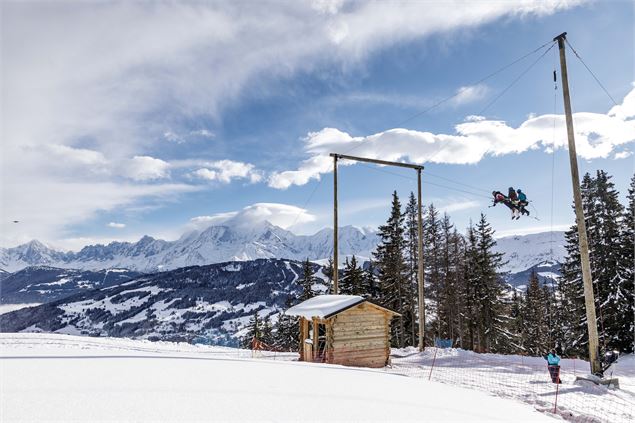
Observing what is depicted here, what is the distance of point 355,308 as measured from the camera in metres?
18.4

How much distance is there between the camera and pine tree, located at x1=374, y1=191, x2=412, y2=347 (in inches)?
1389

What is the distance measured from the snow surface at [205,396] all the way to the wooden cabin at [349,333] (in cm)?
930

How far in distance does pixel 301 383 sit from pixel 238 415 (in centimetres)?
268

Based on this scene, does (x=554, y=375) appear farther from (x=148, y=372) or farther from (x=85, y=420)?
(x=85, y=420)

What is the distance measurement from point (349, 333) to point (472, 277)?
2164 centimetres

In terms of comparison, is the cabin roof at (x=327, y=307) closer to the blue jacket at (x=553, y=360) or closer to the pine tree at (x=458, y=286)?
the blue jacket at (x=553, y=360)

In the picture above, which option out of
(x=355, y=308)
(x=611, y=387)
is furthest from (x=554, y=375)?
(x=355, y=308)

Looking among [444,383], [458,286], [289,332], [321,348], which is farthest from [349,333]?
[289,332]

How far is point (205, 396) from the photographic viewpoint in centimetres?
541

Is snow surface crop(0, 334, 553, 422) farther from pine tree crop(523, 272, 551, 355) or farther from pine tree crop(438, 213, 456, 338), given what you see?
pine tree crop(523, 272, 551, 355)

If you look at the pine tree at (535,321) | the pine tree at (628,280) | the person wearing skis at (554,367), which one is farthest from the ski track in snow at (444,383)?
the pine tree at (535,321)

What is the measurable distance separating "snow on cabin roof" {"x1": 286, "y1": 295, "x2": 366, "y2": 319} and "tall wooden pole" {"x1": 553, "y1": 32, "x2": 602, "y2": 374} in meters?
9.42

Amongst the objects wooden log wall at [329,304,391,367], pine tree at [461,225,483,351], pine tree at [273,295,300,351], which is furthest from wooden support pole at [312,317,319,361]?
pine tree at [273,295,300,351]

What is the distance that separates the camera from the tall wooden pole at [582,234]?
495 inches
